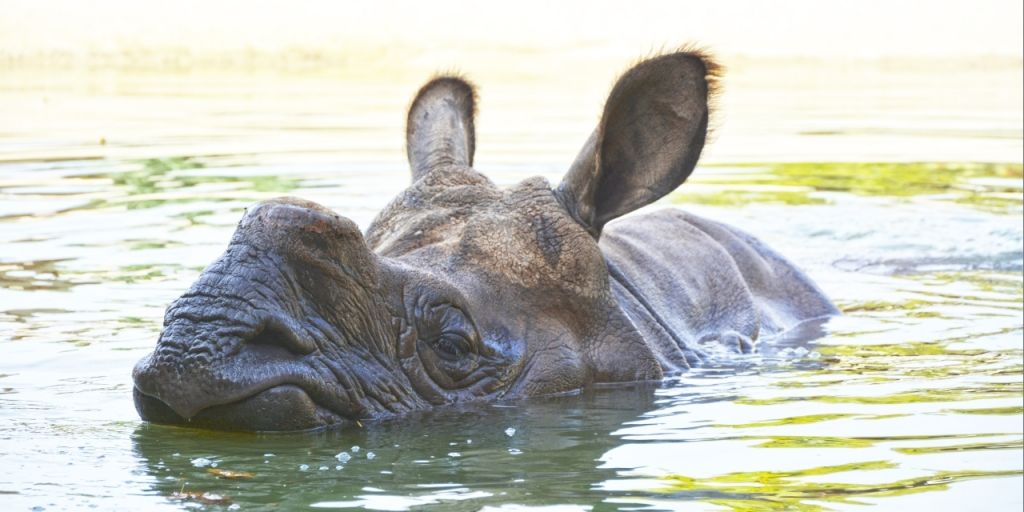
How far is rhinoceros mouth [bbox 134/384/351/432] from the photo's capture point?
5711 millimetres

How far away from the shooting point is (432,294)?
6344 mm

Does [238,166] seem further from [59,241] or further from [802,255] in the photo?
[802,255]

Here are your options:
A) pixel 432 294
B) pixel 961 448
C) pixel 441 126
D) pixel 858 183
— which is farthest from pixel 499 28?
pixel 961 448

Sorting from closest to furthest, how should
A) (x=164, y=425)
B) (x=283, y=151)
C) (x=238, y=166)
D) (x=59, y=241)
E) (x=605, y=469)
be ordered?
(x=605, y=469)
(x=164, y=425)
(x=59, y=241)
(x=238, y=166)
(x=283, y=151)

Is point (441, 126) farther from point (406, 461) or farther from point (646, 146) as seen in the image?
point (406, 461)

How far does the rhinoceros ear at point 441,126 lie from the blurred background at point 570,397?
14cm

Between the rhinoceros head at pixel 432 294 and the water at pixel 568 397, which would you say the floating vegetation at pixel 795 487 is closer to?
the water at pixel 568 397

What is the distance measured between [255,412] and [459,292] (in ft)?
3.45

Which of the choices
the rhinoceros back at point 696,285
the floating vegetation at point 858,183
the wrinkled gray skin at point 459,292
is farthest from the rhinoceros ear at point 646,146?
the floating vegetation at point 858,183

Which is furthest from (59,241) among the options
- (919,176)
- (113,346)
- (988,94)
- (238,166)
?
(988,94)

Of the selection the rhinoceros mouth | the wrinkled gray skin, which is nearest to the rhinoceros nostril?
the wrinkled gray skin

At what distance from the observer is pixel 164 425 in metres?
6.00

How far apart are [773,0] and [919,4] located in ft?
12.2

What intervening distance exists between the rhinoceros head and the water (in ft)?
0.50
